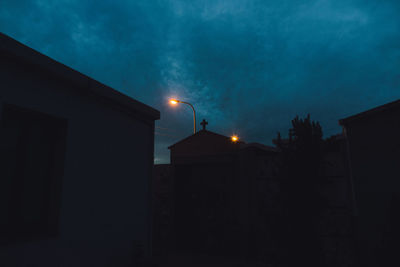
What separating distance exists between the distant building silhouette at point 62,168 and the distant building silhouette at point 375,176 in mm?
5026

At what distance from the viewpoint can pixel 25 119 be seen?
3.37m

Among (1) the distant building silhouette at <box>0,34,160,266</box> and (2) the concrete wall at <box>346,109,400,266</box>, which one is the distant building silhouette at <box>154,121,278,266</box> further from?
Result: (1) the distant building silhouette at <box>0,34,160,266</box>

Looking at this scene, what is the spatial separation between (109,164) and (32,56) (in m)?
2.09

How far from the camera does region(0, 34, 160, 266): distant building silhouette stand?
3096 mm

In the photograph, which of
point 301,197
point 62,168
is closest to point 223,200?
point 301,197

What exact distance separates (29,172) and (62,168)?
1.31 feet

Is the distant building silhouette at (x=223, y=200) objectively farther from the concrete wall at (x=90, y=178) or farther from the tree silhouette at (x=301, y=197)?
the concrete wall at (x=90, y=178)

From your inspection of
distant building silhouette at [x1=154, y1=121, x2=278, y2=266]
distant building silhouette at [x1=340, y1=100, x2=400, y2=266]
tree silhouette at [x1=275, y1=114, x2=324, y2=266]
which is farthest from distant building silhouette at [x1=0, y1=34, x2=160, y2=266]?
distant building silhouette at [x1=340, y1=100, x2=400, y2=266]

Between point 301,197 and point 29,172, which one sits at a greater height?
point 29,172

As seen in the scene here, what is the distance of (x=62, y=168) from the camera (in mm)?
3570

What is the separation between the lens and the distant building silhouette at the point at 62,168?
3.10m

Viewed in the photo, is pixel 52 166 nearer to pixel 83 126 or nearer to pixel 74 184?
pixel 74 184

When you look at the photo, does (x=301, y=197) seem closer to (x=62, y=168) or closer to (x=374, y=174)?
(x=374, y=174)

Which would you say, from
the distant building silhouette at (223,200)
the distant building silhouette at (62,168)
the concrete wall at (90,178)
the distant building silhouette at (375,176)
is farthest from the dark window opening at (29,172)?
the distant building silhouette at (375,176)
